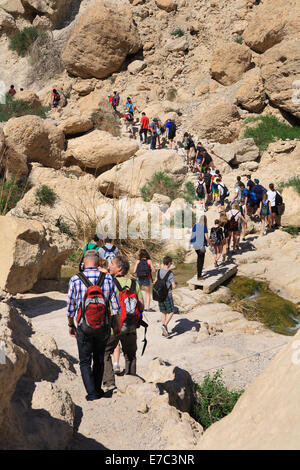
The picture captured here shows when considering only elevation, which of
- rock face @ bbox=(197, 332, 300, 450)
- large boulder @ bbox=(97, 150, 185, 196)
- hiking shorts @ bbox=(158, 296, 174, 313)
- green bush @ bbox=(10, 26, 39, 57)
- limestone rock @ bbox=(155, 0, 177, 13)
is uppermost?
limestone rock @ bbox=(155, 0, 177, 13)

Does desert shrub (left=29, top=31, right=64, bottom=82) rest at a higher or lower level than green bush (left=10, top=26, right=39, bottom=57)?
lower

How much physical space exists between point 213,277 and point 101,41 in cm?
1717

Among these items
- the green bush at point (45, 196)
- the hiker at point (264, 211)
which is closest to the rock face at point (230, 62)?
the hiker at point (264, 211)

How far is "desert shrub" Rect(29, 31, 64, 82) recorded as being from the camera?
25469 millimetres

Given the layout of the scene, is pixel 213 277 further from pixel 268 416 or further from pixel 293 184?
pixel 268 416

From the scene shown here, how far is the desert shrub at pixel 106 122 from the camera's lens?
17.6m

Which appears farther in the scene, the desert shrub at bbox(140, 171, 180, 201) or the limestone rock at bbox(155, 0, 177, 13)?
the limestone rock at bbox(155, 0, 177, 13)

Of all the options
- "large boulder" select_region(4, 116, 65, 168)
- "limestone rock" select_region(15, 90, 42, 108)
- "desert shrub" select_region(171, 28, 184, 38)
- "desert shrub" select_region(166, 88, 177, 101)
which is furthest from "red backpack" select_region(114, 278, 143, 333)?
"desert shrub" select_region(171, 28, 184, 38)

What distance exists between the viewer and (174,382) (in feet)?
15.0

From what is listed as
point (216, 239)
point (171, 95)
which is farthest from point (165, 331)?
point (171, 95)

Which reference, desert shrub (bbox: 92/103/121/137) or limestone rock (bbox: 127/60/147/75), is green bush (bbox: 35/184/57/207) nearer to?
desert shrub (bbox: 92/103/121/137)

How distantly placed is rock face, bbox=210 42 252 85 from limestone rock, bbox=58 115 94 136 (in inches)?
298
